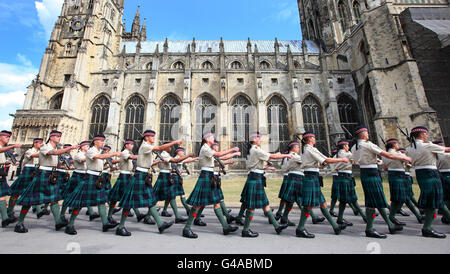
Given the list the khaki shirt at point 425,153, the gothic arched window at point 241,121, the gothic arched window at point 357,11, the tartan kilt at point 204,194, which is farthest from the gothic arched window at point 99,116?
the gothic arched window at point 357,11

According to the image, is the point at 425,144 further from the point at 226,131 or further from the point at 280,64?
the point at 280,64

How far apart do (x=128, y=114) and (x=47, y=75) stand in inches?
433

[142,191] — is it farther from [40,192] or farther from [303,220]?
[303,220]

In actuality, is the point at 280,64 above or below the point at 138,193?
above

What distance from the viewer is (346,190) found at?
4.64 meters

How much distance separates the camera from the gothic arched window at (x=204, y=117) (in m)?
21.2

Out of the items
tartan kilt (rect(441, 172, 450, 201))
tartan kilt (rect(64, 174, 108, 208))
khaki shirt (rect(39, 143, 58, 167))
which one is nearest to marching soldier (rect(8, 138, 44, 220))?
khaki shirt (rect(39, 143, 58, 167))

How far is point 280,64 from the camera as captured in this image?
25406mm

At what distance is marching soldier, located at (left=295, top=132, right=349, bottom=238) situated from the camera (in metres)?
3.70

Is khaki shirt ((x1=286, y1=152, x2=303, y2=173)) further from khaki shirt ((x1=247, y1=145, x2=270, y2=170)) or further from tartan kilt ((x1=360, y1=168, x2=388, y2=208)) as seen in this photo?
tartan kilt ((x1=360, y1=168, x2=388, y2=208))

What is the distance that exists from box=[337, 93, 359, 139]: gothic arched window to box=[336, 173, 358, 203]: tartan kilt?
18.8 m

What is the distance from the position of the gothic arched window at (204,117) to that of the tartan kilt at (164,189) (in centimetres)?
1542

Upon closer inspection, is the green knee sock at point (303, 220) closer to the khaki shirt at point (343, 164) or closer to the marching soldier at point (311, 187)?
the marching soldier at point (311, 187)
